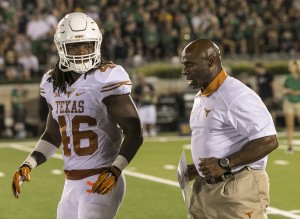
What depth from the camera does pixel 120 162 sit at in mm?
4613

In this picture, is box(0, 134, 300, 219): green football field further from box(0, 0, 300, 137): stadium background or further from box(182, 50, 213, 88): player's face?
box(0, 0, 300, 137): stadium background

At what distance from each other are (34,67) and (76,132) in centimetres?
1491

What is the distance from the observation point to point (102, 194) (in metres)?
4.59

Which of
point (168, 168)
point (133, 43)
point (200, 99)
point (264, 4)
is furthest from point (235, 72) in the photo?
point (200, 99)

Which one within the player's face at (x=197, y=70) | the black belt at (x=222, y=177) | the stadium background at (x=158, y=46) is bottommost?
the stadium background at (x=158, y=46)

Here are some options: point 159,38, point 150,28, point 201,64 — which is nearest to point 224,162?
point 201,64

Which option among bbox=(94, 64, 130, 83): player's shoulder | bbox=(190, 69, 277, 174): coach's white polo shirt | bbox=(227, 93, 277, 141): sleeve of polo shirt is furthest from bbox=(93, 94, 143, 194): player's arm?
bbox=(227, 93, 277, 141): sleeve of polo shirt

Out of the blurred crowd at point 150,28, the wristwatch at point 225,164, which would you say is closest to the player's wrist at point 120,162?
the wristwatch at point 225,164

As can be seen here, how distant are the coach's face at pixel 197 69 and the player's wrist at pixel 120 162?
1.84 ft

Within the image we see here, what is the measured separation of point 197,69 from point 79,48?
0.69 meters

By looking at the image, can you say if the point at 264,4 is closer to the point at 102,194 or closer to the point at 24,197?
the point at 24,197

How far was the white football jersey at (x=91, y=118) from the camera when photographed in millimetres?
4773

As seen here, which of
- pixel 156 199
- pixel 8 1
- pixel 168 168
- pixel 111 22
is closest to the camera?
pixel 156 199

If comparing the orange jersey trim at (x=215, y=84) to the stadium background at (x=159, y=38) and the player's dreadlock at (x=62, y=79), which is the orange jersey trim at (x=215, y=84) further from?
the stadium background at (x=159, y=38)
